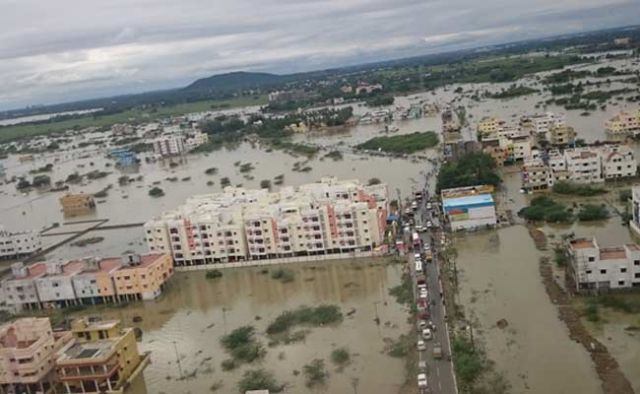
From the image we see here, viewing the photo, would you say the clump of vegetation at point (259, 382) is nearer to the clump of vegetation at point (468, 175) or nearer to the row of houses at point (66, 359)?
the row of houses at point (66, 359)

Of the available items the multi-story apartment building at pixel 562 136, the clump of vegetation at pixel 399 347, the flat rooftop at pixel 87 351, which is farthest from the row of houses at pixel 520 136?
the flat rooftop at pixel 87 351

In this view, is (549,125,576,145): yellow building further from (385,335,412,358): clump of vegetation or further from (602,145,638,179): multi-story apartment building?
(385,335,412,358): clump of vegetation

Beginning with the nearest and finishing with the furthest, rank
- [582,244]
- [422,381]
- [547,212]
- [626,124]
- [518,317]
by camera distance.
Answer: [422,381] → [518,317] → [582,244] → [547,212] → [626,124]

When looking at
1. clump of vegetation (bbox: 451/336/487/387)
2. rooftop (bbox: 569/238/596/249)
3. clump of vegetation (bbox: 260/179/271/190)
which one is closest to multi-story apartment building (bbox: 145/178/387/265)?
rooftop (bbox: 569/238/596/249)

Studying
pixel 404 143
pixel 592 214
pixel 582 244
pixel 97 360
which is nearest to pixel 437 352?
pixel 582 244

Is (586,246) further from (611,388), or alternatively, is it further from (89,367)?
(89,367)

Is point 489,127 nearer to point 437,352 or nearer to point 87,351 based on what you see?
point 437,352

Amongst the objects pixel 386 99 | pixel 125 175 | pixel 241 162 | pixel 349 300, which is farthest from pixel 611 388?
pixel 386 99
